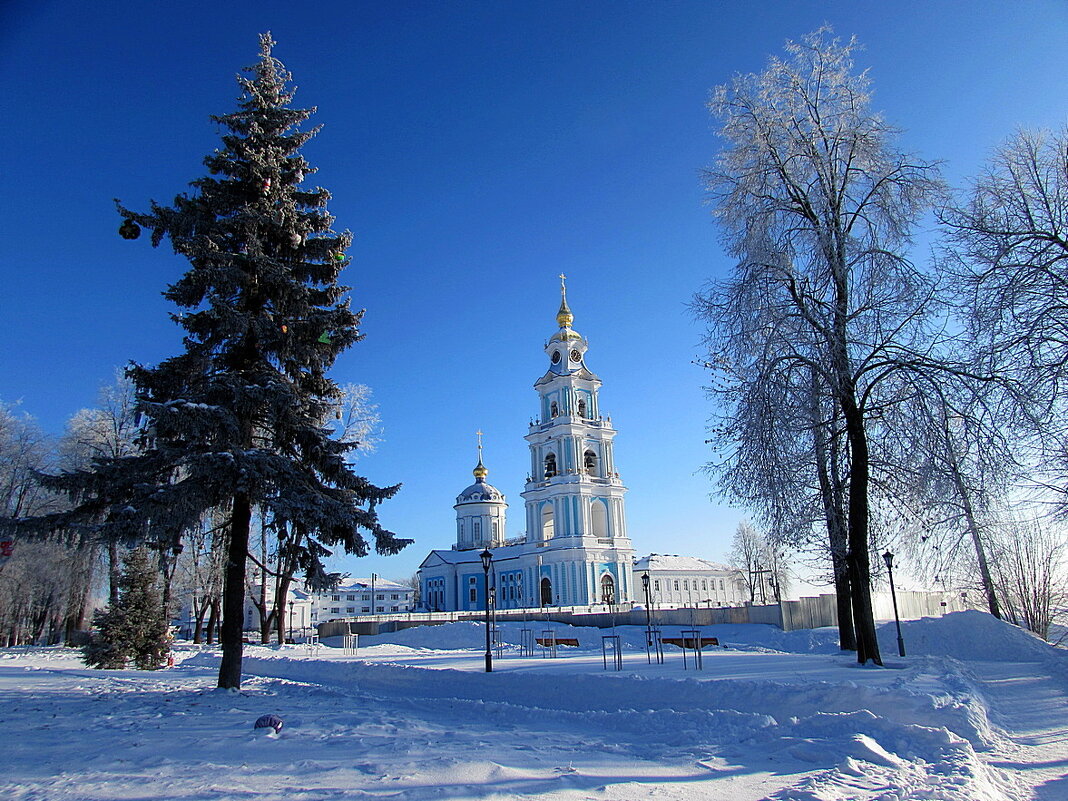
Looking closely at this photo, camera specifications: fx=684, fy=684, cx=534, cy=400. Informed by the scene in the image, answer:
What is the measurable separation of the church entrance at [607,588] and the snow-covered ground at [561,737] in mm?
45154

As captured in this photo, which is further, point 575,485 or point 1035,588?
point 575,485

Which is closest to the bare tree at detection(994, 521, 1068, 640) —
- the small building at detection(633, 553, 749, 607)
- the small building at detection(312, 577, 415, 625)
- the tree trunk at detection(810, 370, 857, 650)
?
the tree trunk at detection(810, 370, 857, 650)

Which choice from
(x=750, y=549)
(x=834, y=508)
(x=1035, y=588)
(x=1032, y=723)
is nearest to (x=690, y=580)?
(x=750, y=549)

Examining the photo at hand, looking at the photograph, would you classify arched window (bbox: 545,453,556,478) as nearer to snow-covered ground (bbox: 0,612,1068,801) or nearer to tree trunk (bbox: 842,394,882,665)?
snow-covered ground (bbox: 0,612,1068,801)

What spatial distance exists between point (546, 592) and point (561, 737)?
180 ft

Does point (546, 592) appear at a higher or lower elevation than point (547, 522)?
lower

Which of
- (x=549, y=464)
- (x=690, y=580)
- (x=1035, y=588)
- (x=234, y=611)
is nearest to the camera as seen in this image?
(x=234, y=611)

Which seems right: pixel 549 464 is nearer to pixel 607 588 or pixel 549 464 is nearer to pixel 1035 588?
pixel 607 588

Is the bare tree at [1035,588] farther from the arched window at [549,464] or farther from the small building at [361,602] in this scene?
the small building at [361,602]

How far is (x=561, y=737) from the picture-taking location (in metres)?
9.23

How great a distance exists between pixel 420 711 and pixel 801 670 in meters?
7.65

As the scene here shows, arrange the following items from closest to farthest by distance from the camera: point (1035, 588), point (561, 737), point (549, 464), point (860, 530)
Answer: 1. point (561, 737)
2. point (860, 530)
3. point (1035, 588)
4. point (549, 464)

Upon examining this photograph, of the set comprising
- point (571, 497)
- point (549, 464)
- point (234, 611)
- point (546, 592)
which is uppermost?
point (549, 464)

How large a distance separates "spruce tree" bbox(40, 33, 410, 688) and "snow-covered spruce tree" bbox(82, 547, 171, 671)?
6937 mm
